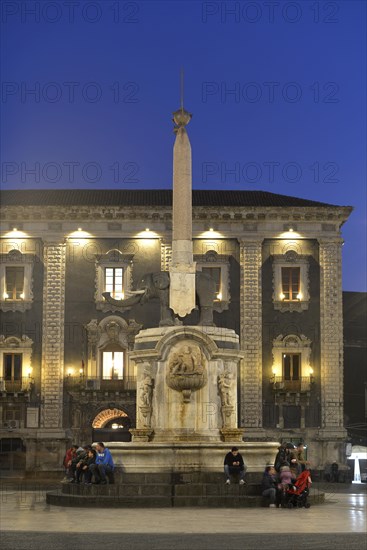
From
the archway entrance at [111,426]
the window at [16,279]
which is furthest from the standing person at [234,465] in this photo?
the window at [16,279]

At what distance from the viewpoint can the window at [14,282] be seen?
57188mm

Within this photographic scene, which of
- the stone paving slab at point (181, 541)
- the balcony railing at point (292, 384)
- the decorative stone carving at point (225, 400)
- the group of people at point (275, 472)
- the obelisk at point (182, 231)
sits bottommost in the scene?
the stone paving slab at point (181, 541)

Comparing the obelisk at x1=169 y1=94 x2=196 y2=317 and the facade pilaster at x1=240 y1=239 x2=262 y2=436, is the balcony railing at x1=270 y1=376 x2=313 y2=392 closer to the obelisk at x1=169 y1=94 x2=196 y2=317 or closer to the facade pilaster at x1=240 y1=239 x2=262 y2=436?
the facade pilaster at x1=240 y1=239 x2=262 y2=436

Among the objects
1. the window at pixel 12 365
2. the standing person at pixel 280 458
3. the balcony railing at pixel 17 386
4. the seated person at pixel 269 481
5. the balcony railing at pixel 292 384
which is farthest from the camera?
the window at pixel 12 365

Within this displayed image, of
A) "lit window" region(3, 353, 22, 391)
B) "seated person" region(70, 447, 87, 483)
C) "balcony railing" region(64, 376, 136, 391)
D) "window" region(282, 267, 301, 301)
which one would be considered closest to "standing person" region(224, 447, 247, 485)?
"seated person" region(70, 447, 87, 483)

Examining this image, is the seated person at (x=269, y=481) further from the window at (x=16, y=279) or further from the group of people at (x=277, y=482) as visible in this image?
the window at (x=16, y=279)

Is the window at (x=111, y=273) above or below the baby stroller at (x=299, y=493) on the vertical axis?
above

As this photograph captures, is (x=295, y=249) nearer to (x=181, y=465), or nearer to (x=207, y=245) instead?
(x=207, y=245)

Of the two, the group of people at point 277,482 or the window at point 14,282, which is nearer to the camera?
the group of people at point 277,482

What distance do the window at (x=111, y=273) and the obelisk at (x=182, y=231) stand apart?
Result: 87.8ft

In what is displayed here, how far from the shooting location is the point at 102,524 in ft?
62.9

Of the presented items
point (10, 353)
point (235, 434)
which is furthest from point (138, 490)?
point (10, 353)

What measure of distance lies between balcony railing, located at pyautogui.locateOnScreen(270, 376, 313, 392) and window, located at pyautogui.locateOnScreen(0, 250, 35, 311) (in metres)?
12.9

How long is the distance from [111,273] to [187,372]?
99.6ft
